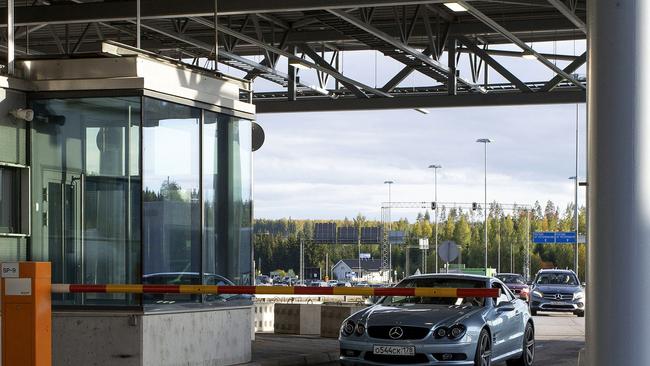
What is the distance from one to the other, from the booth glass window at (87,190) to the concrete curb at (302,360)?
8.58 feet

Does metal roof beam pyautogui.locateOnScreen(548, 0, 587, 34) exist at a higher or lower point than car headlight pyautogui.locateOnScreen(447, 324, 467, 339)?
higher

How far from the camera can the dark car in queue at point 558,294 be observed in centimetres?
3650

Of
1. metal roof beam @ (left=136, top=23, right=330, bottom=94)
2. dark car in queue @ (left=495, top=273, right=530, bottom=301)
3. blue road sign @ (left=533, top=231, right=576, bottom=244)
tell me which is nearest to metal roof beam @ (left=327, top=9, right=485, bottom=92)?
metal roof beam @ (left=136, top=23, right=330, bottom=94)

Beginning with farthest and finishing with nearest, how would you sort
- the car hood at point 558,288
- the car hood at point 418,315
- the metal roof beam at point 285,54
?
the car hood at point 558,288 → the metal roof beam at point 285,54 → the car hood at point 418,315

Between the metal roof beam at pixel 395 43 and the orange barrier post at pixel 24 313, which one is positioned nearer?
the orange barrier post at pixel 24 313

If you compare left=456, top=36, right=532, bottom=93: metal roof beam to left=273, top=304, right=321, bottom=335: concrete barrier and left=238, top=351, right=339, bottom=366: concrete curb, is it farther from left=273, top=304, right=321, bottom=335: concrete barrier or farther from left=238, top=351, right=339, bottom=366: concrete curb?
left=238, top=351, right=339, bottom=366: concrete curb

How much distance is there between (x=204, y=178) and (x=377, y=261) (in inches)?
5601

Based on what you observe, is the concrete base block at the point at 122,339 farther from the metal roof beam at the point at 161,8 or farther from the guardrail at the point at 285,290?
the metal roof beam at the point at 161,8

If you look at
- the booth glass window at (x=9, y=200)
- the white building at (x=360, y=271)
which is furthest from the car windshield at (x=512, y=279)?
the white building at (x=360, y=271)

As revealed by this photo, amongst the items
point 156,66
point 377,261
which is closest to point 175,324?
point 156,66

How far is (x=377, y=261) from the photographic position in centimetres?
15512

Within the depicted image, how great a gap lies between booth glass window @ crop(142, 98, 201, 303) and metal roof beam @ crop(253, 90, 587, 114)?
18753mm

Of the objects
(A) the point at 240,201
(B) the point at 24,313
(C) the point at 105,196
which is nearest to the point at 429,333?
(A) the point at 240,201

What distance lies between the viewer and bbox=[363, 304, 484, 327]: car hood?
1378 centimetres
